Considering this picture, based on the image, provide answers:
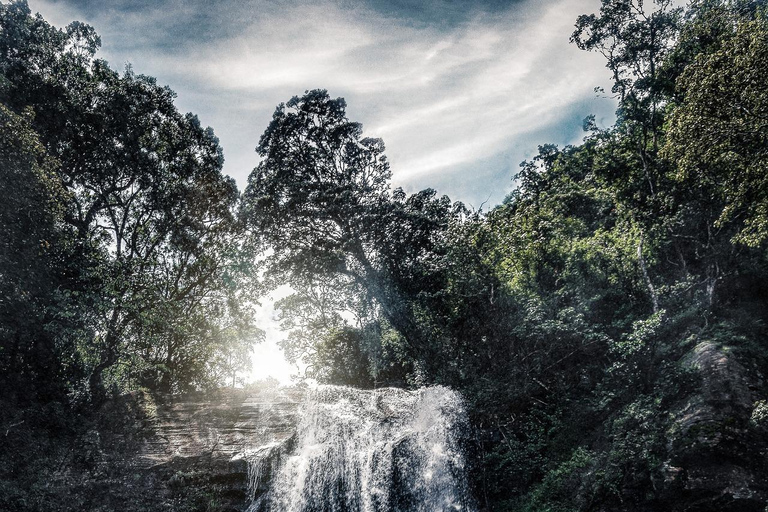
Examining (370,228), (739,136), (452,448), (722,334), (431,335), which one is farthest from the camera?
(370,228)

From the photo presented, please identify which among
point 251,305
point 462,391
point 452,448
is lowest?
point 452,448

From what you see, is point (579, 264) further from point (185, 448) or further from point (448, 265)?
point (185, 448)

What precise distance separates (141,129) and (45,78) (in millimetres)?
3139

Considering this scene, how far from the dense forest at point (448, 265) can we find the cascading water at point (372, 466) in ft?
3.17

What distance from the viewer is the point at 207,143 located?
57.9 ft

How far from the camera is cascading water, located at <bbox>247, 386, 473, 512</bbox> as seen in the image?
10.8 metres

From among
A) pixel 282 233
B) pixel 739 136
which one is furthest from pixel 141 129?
pixel 739 136

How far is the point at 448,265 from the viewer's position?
1579cm

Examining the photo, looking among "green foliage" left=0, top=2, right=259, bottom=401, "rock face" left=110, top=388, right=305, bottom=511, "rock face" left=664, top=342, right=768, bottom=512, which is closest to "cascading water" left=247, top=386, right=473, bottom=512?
"rock face" left=110, top=388, right=305, bottom=511

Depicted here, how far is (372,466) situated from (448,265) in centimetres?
809

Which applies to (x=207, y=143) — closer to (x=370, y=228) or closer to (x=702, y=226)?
(x=370, y=228)

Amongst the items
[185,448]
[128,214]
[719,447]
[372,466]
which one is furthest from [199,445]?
[719,447]

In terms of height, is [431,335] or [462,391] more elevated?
[431,335]

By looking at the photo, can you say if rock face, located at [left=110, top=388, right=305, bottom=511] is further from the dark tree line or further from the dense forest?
the dark tree line
